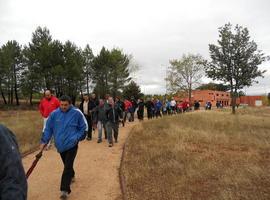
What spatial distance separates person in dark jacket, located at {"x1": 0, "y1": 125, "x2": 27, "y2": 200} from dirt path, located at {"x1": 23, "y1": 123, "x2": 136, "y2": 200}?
4827mm

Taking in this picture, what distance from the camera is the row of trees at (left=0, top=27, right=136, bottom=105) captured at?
160 ft

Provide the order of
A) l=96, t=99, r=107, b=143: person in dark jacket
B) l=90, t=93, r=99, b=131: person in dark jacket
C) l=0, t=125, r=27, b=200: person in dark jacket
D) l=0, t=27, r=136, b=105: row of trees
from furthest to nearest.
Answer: l=0, t=27, r=136, b=105: row of trees → l=90, t=93, r=99, b=131: person in dark jacket → l=96, t=99, r=107, b=143: person in dark jacket → l=0, t=125, r=27, b=200: person in dark jacket

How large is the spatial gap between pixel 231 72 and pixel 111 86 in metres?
26.1

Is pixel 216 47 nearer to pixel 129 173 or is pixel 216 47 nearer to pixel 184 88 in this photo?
pixel 129 173

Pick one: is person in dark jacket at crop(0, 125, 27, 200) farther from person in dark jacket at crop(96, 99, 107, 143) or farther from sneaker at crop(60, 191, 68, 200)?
person in dark jacket at crop(96, 99, 107, 143)

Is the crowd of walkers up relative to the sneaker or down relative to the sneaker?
up

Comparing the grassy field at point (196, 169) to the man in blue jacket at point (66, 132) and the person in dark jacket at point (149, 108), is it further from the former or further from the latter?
the person in dark jacket at point (149, 108)

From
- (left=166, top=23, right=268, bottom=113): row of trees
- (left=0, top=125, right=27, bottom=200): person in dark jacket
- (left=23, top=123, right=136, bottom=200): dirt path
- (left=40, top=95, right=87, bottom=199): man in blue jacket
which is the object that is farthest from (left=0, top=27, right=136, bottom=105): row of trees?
(left=0, top=125, right=27, bottom=200): person in dark jacket

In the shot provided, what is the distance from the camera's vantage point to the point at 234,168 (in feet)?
28.6

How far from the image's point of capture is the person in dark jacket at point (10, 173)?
1969 mm

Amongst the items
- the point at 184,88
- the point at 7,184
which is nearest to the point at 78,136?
the point at 7,184

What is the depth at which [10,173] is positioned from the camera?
200cm

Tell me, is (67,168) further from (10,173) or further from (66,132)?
(10,173)

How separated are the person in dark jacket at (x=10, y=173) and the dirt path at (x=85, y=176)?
15.8ft
